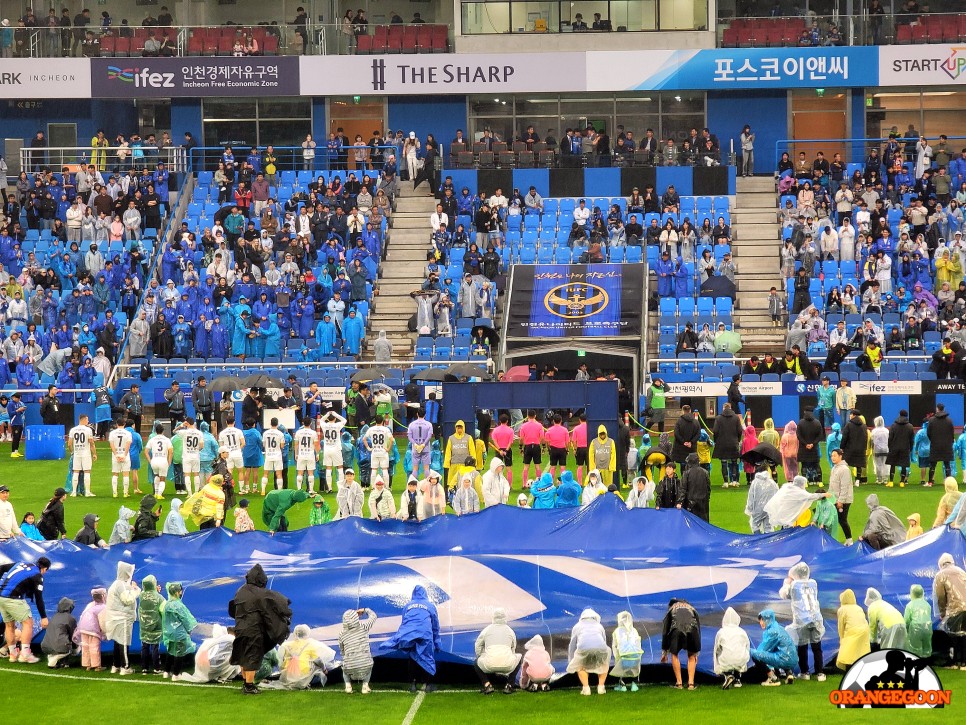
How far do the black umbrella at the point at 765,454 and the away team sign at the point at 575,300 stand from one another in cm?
1352

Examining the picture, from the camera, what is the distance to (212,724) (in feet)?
55.0

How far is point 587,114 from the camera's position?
5053cm

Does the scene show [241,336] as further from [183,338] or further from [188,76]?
[188,76]

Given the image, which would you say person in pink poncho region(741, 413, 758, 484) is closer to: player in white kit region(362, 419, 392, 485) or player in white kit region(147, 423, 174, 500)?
player in white kit region(362, 419, 392, 485)

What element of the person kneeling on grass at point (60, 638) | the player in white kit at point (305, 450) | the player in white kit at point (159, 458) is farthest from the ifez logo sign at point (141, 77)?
the person kneeling on grass at point (60, 638)

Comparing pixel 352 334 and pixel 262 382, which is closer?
pixel 262 382

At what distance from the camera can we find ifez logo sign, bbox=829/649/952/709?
16.8m

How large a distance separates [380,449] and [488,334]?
11649 mm

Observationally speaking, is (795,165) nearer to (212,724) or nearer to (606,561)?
(606,561)

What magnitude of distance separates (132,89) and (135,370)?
44.0 ft

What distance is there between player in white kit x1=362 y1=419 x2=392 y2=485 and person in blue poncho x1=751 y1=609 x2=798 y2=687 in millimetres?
11990

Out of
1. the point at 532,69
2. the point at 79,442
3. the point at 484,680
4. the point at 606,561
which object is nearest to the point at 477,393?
the point at 79,442

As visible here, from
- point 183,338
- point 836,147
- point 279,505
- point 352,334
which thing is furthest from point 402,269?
point 279,505

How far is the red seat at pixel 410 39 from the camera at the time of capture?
49.4m
